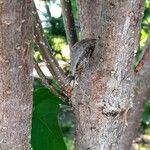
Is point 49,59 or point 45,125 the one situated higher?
point 49,59

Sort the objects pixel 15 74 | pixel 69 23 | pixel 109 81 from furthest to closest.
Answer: pixel 69 23 → pixel 109 81 → pixel 15 74

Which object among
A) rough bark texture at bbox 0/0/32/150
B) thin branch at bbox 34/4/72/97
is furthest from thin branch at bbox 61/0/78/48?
rough bark texture at bbox 0/0/32/150

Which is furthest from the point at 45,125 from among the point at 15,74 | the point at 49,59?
the point at 15,74

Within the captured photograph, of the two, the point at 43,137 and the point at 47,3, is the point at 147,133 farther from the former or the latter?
the point at 43,137

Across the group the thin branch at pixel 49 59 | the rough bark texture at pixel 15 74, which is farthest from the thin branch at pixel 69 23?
the rough bark texture at pixel 15 74

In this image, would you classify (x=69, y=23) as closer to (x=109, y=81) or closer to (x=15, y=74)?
(x=109, y=81)

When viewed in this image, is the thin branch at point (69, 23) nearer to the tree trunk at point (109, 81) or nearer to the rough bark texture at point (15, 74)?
the tree trunk at point (109, 81)

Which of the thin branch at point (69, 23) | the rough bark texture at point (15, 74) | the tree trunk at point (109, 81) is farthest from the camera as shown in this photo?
the thin branch at point (69, 23)
